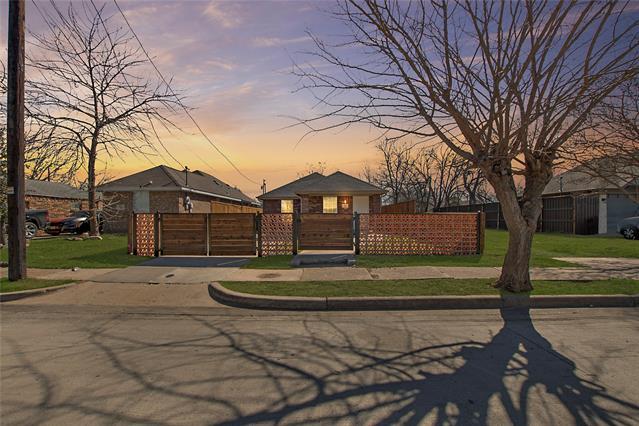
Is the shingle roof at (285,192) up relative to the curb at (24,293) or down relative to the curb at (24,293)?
up

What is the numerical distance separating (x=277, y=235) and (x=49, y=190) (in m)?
24.6

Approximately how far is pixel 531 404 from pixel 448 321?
101 inches

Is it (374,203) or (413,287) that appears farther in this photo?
(374,203)

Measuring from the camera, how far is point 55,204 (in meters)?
28.5

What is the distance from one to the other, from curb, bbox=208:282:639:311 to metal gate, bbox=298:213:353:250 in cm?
620

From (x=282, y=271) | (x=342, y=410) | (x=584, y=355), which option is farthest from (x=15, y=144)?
(x=584, y=355)

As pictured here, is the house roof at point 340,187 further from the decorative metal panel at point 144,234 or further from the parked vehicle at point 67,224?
the decorative metal panel at point 144,234

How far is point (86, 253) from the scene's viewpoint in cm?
1295

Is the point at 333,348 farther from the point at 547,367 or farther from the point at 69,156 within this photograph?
the point at 69,156

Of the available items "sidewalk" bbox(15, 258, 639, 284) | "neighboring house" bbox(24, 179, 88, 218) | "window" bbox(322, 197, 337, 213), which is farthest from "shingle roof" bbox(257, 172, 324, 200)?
"sidewalk" bbox(15, 258, 639, 284)

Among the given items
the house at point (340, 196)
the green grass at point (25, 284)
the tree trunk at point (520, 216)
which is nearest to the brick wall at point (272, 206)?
the house at point (340, 196)

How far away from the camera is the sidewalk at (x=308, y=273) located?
343 inches

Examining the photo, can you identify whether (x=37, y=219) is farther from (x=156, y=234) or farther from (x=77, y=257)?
(x=156, y=234)

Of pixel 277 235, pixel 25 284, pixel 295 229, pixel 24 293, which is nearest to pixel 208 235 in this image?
pixel 277 235
